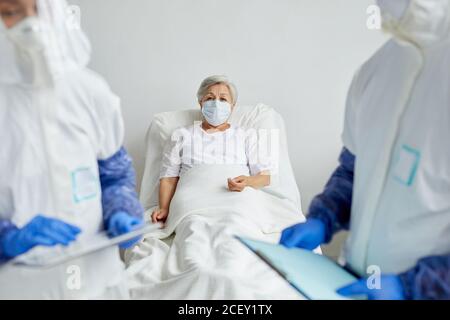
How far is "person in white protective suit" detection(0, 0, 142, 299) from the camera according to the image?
3.58ft

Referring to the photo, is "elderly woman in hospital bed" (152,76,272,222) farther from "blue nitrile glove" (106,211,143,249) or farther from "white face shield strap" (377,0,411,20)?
"white face shield strap" (377,0,411,20)

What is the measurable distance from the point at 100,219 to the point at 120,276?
0.59 ft

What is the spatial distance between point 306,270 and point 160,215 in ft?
4.50

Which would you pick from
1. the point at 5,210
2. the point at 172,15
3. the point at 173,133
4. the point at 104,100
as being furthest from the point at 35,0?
the point at 172,15

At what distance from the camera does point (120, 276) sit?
1.34 meters

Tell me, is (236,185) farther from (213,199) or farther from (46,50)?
(46,50)

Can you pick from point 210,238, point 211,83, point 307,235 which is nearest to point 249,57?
point 211,83

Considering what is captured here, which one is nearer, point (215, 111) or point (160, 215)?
point (160, 215)

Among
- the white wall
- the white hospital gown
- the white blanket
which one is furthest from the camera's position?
the white wall

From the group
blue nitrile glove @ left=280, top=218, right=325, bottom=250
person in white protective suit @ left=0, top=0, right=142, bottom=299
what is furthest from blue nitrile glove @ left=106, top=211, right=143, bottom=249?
blue nitrile glove @ left=280, top=218, right=325, bottom=250

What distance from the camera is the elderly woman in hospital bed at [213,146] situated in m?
2.55

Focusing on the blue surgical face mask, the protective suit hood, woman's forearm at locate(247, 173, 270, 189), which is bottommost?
woman's forearm at locate(247, 173, 270, 189)

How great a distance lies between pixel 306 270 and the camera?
115 centimetres
